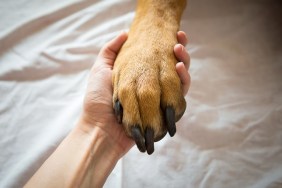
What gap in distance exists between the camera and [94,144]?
97cm

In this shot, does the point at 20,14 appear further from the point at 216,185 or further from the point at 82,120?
Answer: the point at 216,185

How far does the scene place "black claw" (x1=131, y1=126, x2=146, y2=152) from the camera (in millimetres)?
728

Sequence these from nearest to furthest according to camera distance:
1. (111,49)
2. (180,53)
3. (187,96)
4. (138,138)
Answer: (138,138) → (180,53) → (111,49) → (187,96)

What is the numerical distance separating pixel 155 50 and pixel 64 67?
53cm

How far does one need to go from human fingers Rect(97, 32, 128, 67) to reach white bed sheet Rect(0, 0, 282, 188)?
204mm

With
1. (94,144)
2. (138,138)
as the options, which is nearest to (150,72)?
(138,138)

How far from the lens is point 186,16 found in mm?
1307

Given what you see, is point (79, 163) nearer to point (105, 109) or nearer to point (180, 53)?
point (105, 109)

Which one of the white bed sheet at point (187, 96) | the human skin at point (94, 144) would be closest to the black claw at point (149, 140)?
the human skin at point (94, 144)

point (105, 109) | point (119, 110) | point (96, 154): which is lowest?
point (96, 154)

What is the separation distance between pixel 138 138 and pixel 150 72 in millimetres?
199

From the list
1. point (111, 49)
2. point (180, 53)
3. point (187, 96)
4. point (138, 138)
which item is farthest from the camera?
point (187, 96)

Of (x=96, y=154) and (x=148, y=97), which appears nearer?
(x=148, y=97)

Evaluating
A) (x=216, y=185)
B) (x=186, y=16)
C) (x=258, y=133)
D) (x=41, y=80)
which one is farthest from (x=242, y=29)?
(x=41, y=80)
